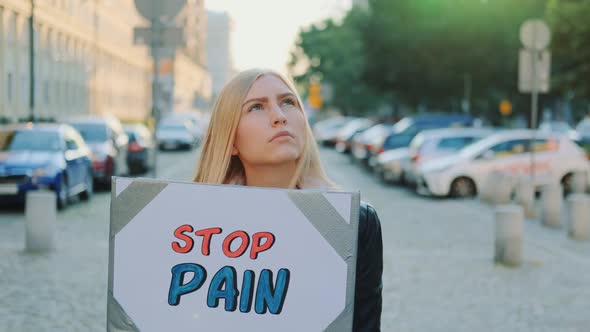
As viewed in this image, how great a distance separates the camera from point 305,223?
8.25 ft

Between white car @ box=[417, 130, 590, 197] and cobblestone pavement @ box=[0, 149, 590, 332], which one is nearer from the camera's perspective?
cobblestone pavement @ box=[0, 149, 590, 332]

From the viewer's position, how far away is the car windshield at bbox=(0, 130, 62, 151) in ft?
57.0

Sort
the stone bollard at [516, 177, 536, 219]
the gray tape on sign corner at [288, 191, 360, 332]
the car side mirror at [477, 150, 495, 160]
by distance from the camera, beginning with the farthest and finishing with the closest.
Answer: the car side mirror at [477, 150, 495, 160]
the stone bollard at [516, 177, 536, 219]
the gray tape on sign corner at [288, 191, 360, 332]

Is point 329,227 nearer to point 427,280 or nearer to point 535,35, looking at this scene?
point 427,280

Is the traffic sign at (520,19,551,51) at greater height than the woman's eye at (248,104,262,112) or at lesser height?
lesser

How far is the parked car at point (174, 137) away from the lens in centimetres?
4922

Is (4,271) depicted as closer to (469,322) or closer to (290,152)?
(469,322)

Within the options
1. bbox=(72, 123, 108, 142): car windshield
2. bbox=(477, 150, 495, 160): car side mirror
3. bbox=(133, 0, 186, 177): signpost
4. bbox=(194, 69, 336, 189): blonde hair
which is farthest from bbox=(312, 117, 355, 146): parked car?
bbox=(194, 69, 336, 189): blonde hair

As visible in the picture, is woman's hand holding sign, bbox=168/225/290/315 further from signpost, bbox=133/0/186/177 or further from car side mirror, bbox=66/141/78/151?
car side mirror, bbox=66/141/78/151

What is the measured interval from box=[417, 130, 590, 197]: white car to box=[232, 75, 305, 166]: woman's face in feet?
61.6

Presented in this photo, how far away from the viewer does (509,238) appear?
10742 mm

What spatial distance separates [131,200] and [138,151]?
80.7ft

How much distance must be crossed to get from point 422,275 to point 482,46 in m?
43.4

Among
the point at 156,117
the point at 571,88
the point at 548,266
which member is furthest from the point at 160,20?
the point at 571,88
